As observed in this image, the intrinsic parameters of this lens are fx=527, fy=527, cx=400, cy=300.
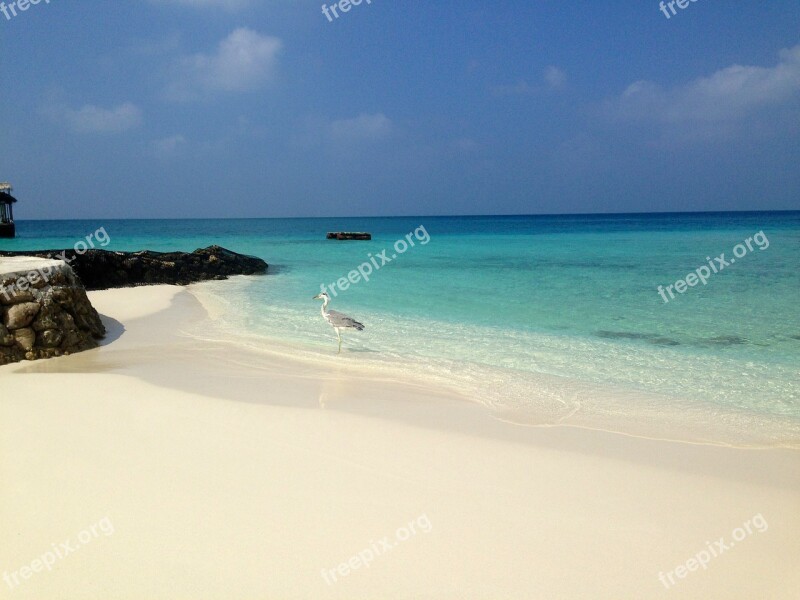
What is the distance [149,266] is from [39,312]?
11.3m

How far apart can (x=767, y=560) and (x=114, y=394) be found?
6396 millimetres

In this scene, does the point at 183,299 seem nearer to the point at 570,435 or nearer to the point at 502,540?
the point at 570,435

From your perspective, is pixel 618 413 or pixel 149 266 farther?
pixel 149 266

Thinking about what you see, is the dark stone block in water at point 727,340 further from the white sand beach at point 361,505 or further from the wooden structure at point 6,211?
the wooden structure at point 6,211

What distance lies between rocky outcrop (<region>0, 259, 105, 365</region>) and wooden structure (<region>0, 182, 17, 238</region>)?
142ft

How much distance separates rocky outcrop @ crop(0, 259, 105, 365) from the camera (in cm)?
784

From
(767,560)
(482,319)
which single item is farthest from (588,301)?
(767,560)

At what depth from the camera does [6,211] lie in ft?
148

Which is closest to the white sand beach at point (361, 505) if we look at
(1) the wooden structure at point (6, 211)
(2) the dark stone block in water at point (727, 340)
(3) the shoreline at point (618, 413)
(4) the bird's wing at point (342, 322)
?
(3) the shoreline at point (618, 413)

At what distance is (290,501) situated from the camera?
12.8ft

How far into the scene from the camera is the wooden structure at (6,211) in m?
43.1

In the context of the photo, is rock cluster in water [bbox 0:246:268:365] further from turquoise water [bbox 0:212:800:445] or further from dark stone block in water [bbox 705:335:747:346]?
dark stone block in water [bbox 705:335:747:346]

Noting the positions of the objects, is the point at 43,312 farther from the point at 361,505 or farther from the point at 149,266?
the point at 149,266

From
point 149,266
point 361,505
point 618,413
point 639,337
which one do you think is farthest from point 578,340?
point 149,266
